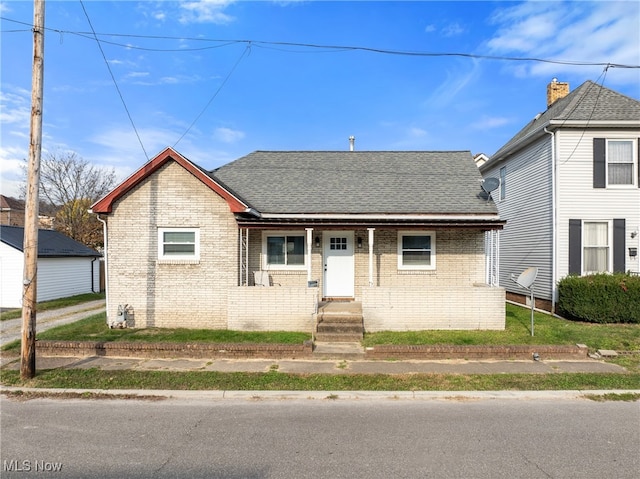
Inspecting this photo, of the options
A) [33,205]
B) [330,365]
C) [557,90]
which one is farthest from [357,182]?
[557,90]

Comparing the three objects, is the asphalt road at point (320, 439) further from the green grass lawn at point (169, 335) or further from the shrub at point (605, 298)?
the shrub at point (605, 298)

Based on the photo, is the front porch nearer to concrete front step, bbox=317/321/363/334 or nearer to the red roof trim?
concrete front step, bbox=317/321/363/334

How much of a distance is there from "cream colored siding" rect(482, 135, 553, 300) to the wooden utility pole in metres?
14.0

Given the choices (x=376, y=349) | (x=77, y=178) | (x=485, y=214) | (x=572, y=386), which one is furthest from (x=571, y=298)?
(x=77, y=178)

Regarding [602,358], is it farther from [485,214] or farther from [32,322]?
[32,322]

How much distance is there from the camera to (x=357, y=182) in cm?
1274

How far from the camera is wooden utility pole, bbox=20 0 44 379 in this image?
6.33 metres

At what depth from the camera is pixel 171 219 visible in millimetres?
10320

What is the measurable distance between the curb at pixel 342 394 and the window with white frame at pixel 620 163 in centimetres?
907

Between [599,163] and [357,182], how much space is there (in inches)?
309

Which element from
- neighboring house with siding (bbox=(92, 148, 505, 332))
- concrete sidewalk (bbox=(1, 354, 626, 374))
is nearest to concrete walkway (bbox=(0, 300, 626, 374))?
concrete sidewalk (bbox=(1, 354, 626, 374))

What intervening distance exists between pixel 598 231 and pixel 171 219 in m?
13.4

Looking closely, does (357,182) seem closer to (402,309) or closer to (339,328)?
(402,309)

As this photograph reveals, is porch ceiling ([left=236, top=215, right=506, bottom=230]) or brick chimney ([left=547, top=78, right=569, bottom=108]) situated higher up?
brick chimney ([left=547, top=78, right=569, bottom=108])
